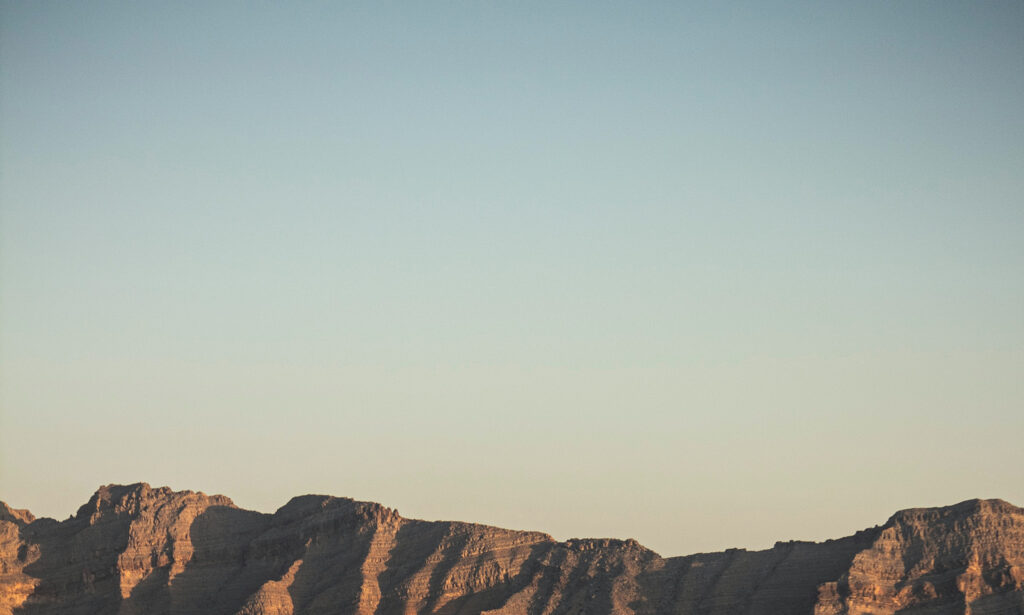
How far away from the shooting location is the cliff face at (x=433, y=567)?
451ft

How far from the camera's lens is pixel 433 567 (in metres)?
158

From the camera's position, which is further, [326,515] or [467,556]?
[326,515]

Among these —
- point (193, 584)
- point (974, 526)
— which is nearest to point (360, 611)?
point (193, 584)

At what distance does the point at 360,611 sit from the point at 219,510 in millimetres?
28902

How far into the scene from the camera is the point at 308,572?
6407 inches

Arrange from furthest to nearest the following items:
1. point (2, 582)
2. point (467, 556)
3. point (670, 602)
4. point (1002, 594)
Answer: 1. point (2, 582)
2. point (467, 556)
3. point (670, 602)
4. point (1002, 594)

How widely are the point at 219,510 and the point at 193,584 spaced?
1142 centimetres

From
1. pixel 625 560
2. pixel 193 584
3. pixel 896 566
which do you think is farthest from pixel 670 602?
pixel 193 584

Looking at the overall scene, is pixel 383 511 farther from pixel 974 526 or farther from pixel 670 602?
pixel 974 526

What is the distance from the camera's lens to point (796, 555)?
14788 centimetres

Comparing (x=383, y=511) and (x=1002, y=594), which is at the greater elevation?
(x=383, y=511)

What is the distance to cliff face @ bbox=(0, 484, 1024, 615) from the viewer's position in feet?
451

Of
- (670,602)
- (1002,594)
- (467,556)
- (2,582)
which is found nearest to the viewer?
(1002,594)

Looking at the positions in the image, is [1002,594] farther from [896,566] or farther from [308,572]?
[308,572]
